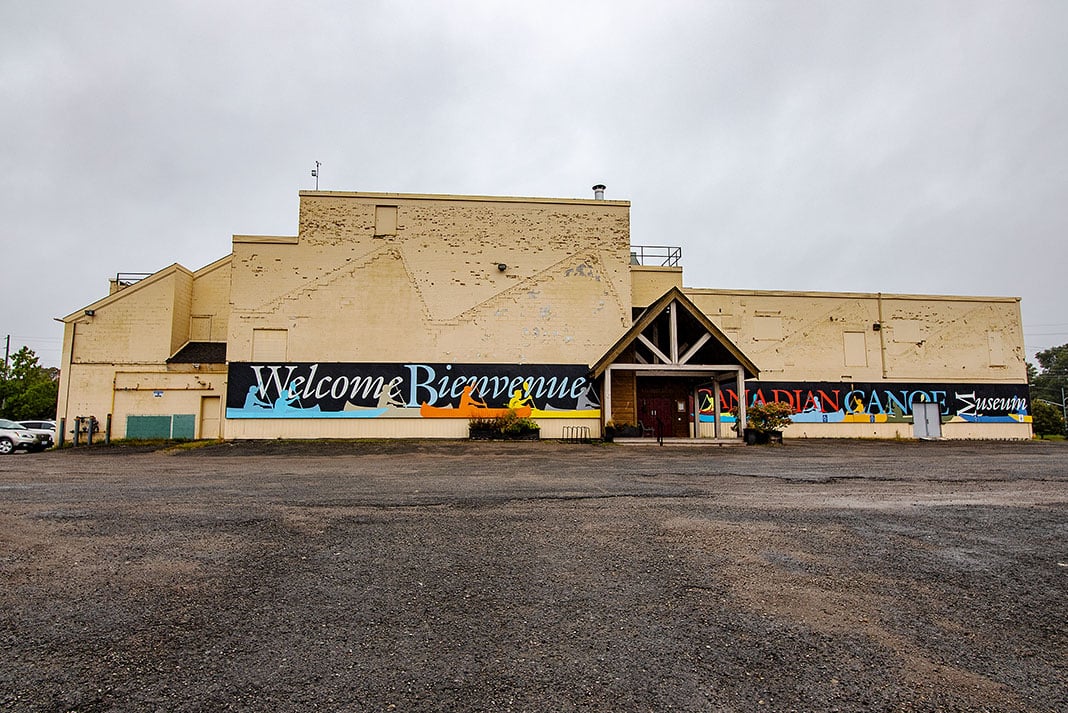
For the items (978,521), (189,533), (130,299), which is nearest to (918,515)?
(978,521)

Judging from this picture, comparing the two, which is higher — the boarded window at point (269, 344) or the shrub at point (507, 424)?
the boarded window at point (269, 344)

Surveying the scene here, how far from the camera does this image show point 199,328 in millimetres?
28312

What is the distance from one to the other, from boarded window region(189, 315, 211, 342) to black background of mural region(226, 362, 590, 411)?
15.4ft

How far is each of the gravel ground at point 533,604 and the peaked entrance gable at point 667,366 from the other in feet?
48.0

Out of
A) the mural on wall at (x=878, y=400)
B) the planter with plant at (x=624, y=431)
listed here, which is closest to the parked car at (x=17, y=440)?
the planter with plant at (x=624, y=431)

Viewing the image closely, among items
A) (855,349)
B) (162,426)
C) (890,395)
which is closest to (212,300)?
(162,426)

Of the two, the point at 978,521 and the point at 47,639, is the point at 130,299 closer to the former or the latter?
the point at 47,639

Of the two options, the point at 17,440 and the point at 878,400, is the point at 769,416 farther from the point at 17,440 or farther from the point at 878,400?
the point at 17,440

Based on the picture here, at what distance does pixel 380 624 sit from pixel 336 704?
864 millimetres

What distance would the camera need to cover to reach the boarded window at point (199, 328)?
28.2m

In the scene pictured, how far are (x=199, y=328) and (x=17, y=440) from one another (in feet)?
27.2

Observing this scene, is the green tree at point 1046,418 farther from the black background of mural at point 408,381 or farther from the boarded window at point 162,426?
the boarded window at point 162,426

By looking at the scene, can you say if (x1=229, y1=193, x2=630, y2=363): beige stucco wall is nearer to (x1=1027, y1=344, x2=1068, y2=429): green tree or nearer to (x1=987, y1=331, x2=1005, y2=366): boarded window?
(x1=987, y1=331, x2=1005, y2=366): boarded window

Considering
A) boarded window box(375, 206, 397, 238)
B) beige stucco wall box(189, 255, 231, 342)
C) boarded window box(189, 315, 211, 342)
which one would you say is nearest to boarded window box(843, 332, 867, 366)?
boarded window box(375, 206, 397, 238)
